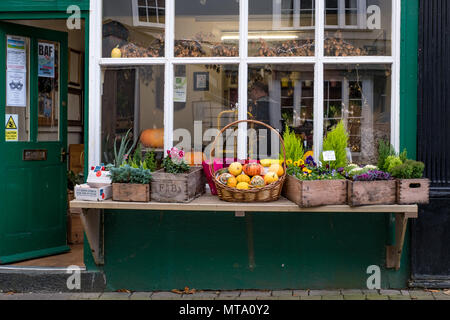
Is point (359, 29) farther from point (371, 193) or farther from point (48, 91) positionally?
point (48, 91)

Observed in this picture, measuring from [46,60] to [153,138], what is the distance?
6.05ft

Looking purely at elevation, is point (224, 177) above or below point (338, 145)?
below

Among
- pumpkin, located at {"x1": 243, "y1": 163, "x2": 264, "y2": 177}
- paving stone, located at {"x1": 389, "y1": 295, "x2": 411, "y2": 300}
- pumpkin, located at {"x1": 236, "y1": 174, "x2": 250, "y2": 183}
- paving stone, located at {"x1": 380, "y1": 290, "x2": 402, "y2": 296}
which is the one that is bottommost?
paving stone, located at {"x1": 389, "y1": 295, "x2": 411, "y2": 300}

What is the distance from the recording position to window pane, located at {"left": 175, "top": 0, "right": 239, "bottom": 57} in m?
5.10

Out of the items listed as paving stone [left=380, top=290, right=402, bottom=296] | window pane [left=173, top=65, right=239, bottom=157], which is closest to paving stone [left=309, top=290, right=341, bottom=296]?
paving stone [left=380, top=290, right=402, bottom=296]

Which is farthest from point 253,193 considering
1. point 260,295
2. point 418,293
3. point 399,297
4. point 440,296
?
point 440,296

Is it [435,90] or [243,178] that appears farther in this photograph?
[435,90]

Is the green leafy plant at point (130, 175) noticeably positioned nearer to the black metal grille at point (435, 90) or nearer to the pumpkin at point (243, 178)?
the pumpkin at point (243, 178)

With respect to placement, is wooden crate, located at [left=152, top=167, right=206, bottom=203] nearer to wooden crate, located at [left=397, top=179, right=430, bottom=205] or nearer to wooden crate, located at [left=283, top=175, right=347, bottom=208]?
wooden crate, located at [left=283, top=175, right=347, bottom=208]

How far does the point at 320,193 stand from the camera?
13.9ft

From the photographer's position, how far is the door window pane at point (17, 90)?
221 inches

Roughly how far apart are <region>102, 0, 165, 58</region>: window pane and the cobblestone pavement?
2288mm

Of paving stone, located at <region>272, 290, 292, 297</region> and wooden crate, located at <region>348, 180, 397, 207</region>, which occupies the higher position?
wooden crate, located at <region>348, 180, 397, 207</region>

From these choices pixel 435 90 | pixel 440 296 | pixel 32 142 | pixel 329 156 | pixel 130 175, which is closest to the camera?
pixel 130 175
